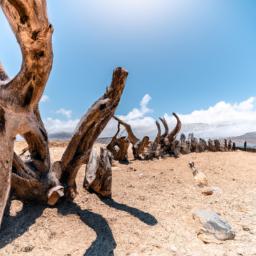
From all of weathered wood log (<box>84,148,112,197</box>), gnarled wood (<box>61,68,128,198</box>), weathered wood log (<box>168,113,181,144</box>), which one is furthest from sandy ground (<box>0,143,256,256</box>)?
weathered wood log (<box>168,113,181,144</box>)

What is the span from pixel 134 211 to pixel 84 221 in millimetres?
883

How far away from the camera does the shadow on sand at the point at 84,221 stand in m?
3.01

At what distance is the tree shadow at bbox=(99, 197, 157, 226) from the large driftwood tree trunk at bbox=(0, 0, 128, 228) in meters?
0.67

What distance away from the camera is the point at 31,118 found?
3092 mm

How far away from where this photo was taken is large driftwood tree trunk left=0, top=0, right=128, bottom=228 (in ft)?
6.46

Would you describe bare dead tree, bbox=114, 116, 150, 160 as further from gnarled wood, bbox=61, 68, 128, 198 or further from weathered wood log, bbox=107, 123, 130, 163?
gnarled wood, bbox=61, 68, 128, 198

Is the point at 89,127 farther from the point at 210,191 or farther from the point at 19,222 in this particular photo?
the point at 210,191

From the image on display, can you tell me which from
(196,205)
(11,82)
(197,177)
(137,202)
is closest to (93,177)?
(137,202)

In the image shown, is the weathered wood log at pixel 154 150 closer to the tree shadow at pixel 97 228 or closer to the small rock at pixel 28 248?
the tree shadow at pixel 97 228

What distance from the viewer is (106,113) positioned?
3973 mm

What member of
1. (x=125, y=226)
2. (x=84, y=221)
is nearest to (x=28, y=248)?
(x=84, y=221)

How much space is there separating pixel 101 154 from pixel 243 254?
2.81m

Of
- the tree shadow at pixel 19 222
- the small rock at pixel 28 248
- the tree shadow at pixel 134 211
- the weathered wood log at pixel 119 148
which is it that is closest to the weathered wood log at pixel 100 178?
the tree shadow at pixel 134 211

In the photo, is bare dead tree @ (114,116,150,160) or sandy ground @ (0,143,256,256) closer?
sandy ground @ (0,143,256,256)
